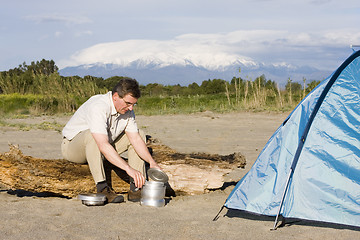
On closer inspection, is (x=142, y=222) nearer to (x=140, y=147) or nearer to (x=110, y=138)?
(x=140, y=147)

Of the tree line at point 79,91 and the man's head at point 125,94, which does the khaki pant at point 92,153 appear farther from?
the tree line at point 79,91

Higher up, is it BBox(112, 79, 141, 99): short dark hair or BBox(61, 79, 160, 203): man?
BBox(112, 79, 141, 99): short dark hair

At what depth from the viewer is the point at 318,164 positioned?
4777 mm

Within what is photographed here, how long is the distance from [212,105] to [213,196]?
12983 mm

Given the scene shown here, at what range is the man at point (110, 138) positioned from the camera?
17.5 ft

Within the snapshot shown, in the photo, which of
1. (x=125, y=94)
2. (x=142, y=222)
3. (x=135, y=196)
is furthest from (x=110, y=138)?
(x=142, y=222)

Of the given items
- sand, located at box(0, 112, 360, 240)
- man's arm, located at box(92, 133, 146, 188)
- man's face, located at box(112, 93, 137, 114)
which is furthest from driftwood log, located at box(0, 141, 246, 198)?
man's face, located at box(112, 93, 137, 114)

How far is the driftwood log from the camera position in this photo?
5617 millimetres

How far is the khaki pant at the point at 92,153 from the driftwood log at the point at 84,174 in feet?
0.50

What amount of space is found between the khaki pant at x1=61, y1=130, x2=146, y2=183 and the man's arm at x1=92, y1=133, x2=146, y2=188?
0.44ft

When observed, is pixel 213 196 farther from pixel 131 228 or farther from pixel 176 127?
pixel 176 127

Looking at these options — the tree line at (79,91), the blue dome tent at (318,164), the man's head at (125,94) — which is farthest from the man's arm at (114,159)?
the tree line at (79,91)

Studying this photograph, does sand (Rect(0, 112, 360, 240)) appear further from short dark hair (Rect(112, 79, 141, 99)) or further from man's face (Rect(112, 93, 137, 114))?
short dark hair (Rect(112, 79, 141, 99))

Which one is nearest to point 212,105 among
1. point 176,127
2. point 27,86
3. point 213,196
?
point 176,127
